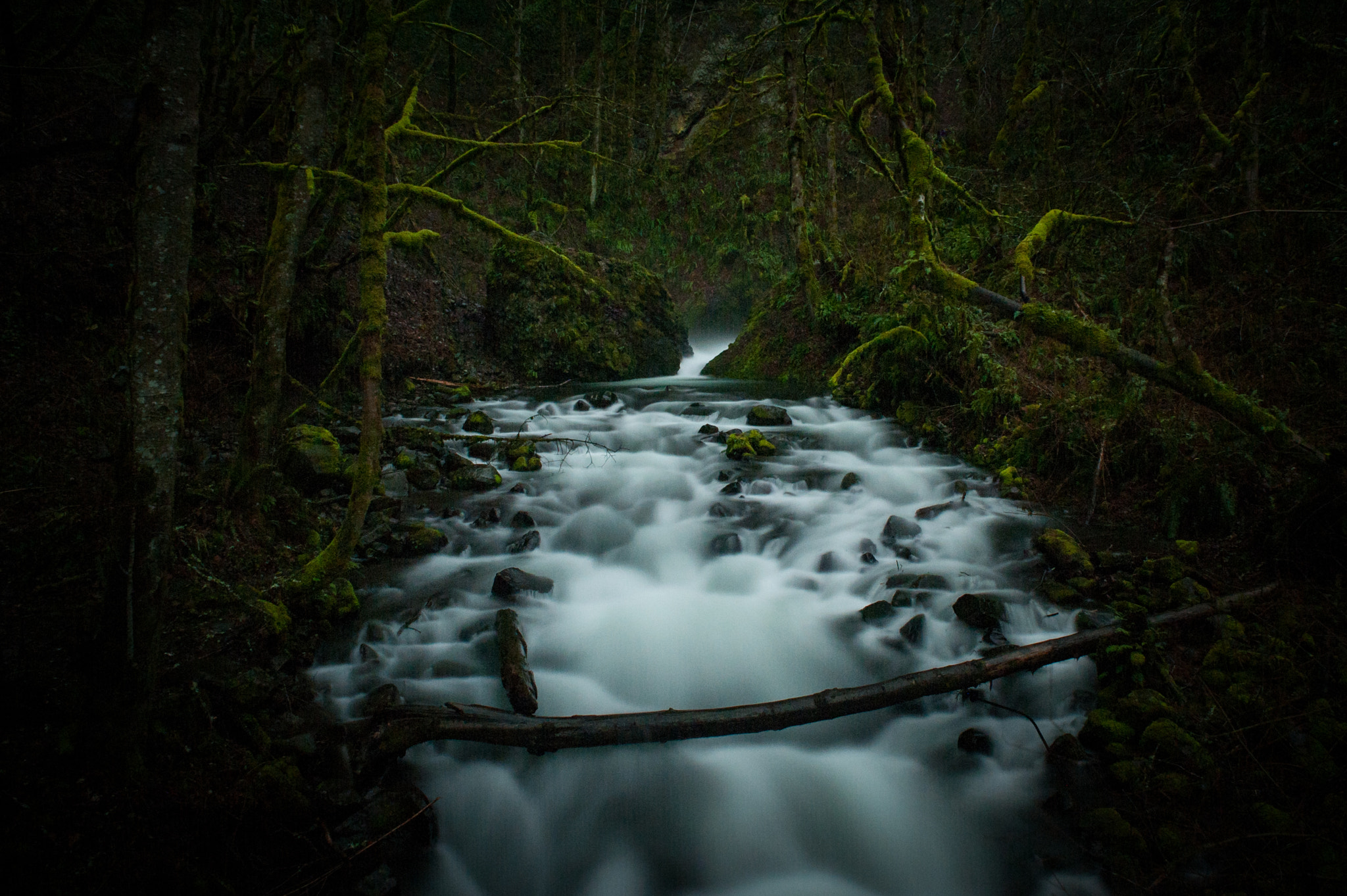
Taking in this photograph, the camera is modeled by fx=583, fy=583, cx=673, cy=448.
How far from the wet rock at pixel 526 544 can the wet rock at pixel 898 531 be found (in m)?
3.43

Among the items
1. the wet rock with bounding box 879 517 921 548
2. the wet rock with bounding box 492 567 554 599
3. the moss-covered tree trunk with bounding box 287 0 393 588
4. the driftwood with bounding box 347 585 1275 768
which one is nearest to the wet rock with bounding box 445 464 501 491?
the wet rock with bounding box 492 567 554 599

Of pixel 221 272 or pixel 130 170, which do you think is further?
pixel 221 272

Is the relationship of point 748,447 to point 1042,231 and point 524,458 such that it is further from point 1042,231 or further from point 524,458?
point 1042,231

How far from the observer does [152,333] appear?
88.7 inches

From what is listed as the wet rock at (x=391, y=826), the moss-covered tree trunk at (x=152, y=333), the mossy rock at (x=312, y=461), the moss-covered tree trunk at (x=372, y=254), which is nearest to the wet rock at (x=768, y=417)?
the mossy rock at (x=312, y=461)

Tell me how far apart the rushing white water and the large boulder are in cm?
741

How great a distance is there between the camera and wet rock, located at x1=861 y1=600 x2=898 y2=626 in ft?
15.1

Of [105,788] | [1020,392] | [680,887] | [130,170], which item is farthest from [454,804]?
[1020,392]

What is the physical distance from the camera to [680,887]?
9.53 feet

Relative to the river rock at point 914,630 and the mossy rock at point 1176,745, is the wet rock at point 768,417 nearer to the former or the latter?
the river rock at point 914,630

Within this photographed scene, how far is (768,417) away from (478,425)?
4.70 metres

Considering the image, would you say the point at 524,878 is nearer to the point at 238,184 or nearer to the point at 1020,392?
the point at 1020,392

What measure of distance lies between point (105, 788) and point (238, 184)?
975cm

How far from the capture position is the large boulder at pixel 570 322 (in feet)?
45.5
